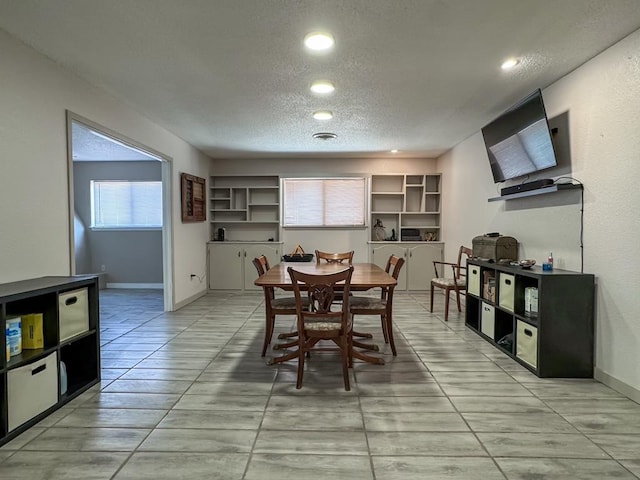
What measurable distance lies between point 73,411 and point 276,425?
1325 millimetres

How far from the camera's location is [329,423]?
218cm

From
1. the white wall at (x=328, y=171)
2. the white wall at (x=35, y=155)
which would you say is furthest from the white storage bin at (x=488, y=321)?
the white wall at (x=35, y=155)

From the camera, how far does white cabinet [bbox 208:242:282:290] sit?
21.8ft

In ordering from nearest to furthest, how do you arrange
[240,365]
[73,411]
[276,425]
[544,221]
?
[276,425] < [73,411] < [240,365] < [544,221]

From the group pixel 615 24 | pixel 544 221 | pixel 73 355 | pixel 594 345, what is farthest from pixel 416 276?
pixel 73 355

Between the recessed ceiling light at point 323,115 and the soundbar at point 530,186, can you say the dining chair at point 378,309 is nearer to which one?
the soundbar at point 530,186

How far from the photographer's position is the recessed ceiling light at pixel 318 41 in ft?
7.89

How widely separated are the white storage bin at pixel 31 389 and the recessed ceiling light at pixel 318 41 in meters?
2.61

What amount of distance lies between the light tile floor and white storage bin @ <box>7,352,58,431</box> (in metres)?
0.10

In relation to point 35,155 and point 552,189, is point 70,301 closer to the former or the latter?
point 35,155

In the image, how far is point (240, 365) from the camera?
3109 millimetres

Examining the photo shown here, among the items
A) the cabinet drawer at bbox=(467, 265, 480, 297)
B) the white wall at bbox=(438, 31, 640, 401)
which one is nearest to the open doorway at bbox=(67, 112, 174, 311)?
the cabinet drawer at bbox=(467, 265, 480, 297)

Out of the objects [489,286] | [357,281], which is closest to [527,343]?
[489,286]

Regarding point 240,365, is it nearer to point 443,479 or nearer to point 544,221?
point 443,479
